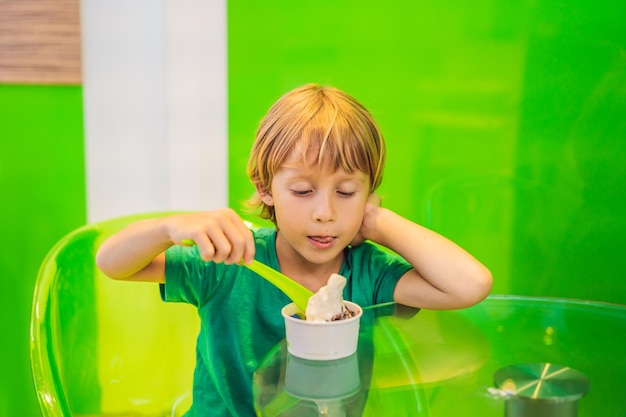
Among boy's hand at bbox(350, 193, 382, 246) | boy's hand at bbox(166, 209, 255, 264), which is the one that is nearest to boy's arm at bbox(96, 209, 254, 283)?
boy's hand at bbox(166, 209, 255, 264)

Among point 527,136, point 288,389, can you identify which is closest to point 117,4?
point 527,136

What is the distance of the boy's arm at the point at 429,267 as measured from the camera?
1033 millimetres

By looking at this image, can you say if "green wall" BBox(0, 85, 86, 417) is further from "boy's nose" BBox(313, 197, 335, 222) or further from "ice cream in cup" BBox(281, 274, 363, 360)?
"ice cream in cup" BBox(281, 274, 363, 360)

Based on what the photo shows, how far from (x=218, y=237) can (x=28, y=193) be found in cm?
103

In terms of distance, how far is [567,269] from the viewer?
1.71 metres

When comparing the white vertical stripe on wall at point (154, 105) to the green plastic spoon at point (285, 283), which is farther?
the white vertical stripe on wall at point (154, 105)

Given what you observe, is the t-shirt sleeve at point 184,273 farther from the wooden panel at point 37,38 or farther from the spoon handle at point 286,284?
the wooden panel at point 37,38

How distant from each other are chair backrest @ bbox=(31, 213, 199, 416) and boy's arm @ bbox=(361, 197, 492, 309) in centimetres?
37

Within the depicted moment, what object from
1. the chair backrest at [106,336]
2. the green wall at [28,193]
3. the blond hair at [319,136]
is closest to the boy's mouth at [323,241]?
the blond hair at [319,136]

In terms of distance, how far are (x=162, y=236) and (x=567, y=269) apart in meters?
1.13

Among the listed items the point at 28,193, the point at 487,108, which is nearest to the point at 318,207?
the point at 487,108

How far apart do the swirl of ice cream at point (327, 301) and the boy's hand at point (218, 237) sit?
0.10 m

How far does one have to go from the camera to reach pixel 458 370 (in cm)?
84

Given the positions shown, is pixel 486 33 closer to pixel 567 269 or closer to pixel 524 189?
pixel 524 189
